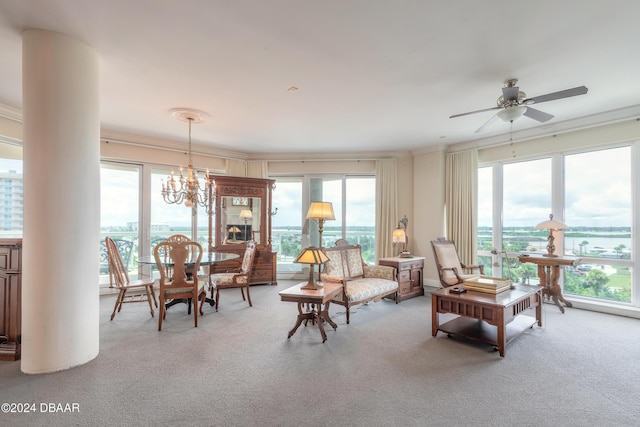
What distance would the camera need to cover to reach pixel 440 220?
5.68m

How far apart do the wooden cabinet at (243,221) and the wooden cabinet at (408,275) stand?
233cm

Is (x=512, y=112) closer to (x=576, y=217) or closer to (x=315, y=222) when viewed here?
(x=576, y=217)

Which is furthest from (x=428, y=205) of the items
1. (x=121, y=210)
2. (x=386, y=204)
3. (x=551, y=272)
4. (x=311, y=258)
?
(x=121, y=210)

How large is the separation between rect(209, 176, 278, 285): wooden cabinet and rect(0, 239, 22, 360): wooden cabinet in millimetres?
2949

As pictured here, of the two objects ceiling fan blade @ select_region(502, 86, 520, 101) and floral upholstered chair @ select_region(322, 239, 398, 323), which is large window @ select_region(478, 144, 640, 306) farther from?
ceiling fan blade @ select_region(502, 86, 520, 101)

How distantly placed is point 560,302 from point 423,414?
3.82 m

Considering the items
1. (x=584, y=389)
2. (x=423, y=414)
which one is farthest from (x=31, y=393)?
(x=584, y=389)

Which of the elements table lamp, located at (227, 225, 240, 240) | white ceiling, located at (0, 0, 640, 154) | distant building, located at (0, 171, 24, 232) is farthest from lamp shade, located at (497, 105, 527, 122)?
distant building, located at (0, 171, 24, 232)

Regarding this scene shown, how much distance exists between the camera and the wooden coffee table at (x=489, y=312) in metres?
2.89

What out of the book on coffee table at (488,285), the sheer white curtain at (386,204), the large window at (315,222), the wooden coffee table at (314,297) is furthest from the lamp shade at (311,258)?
the large window at (315,222)

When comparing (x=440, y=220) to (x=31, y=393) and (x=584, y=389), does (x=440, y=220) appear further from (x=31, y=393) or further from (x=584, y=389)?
(x=31, y=393)

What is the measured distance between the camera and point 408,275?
5.03 metres

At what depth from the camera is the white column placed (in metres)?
2.36

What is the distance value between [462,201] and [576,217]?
5.22ft
